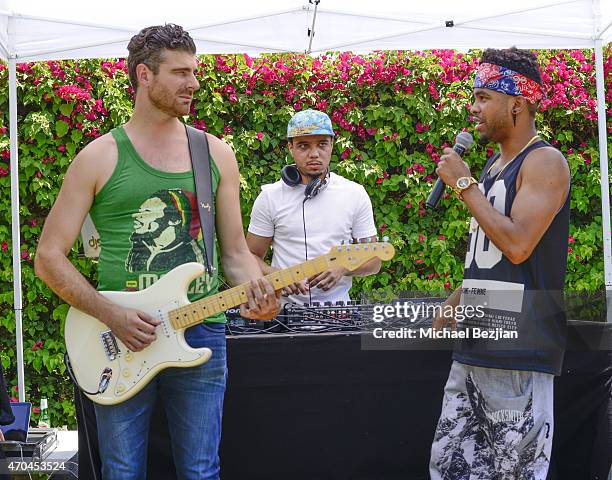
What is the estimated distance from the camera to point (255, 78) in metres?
6.52

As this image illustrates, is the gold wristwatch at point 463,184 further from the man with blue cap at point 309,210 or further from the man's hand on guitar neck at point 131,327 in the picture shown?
the man with blue cap at point 309,210

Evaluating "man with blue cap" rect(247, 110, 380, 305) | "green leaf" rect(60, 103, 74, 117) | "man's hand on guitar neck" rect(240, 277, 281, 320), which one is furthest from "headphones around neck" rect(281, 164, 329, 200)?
"green leaf" rect(60, 103, 74, 117)

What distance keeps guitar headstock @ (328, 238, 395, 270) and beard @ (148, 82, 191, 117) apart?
0.73m

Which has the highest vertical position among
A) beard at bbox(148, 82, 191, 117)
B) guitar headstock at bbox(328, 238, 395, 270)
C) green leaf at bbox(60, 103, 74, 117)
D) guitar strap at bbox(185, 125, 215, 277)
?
green leaf at bbox(60, 103, 74, 117)

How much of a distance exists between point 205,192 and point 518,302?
3.78 ft

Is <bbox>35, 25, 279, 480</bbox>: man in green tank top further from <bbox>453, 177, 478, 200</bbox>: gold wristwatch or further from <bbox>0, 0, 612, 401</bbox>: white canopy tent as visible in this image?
<bbox>0, 0, 612, 401</bbox>: white canopy tent

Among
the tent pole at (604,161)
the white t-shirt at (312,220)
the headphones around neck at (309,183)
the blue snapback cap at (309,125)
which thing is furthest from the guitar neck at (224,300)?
the tent pole at (604,161)

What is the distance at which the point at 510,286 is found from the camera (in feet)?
9.98

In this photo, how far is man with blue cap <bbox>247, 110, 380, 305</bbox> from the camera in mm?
4688

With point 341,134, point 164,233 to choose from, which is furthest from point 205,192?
point 341,134

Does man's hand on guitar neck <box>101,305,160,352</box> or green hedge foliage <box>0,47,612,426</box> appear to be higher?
green hedge foliage <box>0,47,612,426</box>

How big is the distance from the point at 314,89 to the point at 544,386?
4.01m

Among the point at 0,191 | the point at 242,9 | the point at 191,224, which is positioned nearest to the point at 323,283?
the point at 191,224

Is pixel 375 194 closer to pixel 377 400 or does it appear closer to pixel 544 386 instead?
pixel 377 400
